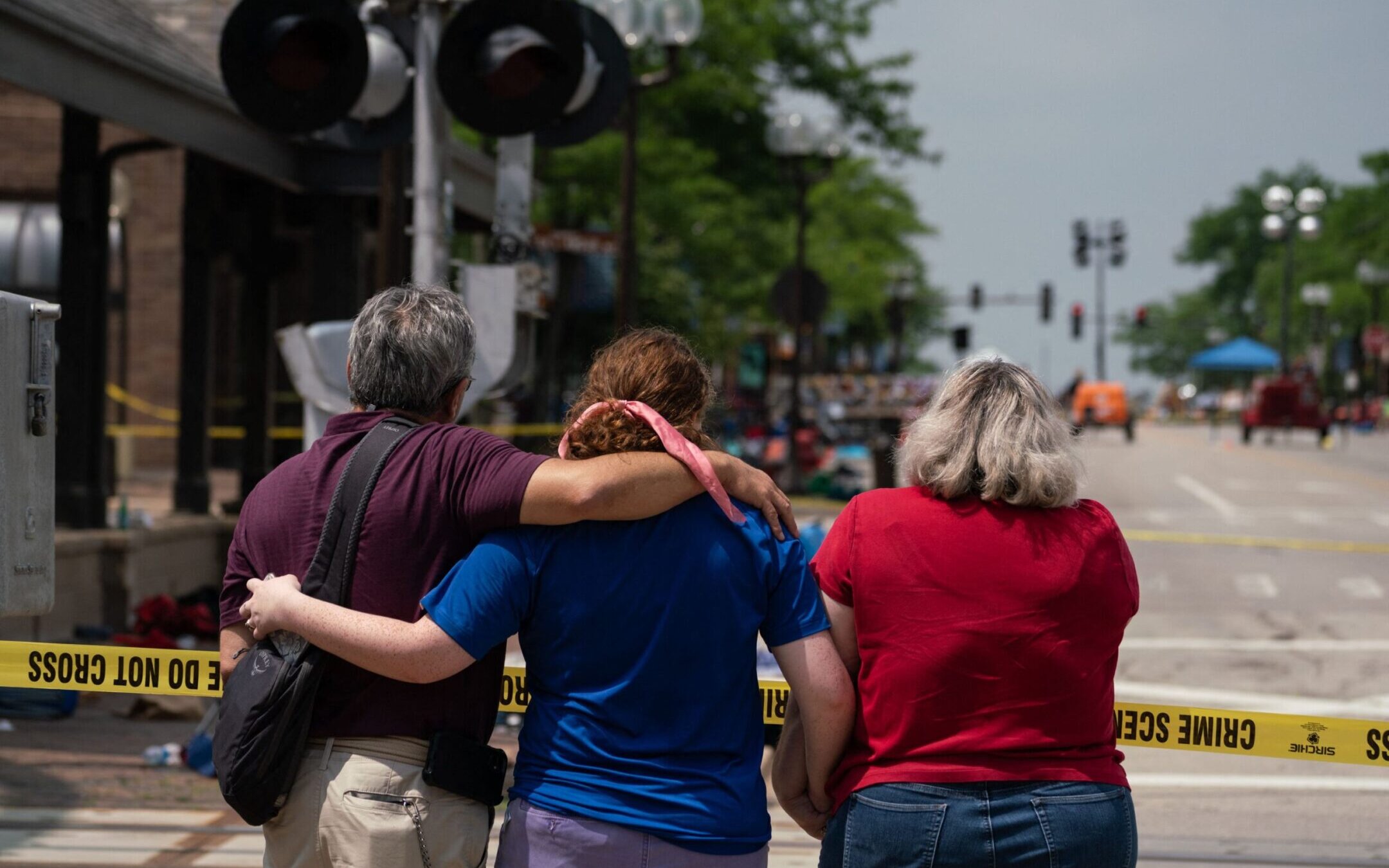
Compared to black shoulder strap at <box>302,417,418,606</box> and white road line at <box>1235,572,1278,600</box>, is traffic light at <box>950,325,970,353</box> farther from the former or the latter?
black shoulder strap at <box>302,417,418,606</box>

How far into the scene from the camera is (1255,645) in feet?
38.9

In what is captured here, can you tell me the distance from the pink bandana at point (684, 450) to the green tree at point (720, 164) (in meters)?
19.7

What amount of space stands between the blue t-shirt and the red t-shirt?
233 mm

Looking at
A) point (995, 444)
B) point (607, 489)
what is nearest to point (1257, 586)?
point (995, 444)

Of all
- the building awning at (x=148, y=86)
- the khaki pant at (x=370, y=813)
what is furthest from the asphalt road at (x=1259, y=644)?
the building awning at (x=148, y=86)

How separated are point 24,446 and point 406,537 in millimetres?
1246

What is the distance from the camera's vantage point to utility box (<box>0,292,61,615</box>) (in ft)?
11.6

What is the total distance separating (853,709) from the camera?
2.92 meters

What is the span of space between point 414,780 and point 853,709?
810mm

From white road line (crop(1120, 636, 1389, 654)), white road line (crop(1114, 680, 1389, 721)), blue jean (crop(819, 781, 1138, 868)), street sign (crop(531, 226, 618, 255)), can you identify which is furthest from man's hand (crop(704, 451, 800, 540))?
white road line (crop(1120, 636, 1389, 654))

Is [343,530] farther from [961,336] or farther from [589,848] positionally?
[961,336]

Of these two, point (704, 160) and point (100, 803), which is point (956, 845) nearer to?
point (100, 803)

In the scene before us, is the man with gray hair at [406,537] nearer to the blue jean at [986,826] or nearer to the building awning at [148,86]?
the blue jean at [986,826]

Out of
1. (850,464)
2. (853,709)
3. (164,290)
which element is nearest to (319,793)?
(853,709)
